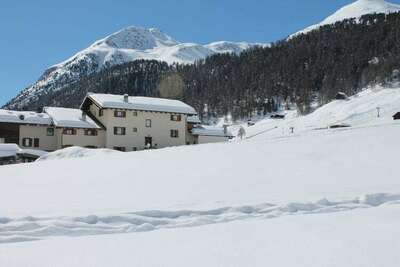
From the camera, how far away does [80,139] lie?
162 ft

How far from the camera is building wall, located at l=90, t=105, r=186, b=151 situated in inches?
1960

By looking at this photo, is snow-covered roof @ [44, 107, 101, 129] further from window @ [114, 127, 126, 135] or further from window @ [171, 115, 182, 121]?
Answer: window @ [171, 115, 182, 121]

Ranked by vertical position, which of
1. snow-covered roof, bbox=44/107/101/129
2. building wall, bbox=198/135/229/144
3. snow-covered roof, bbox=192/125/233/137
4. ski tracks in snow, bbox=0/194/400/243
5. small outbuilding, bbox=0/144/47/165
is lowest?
ski tracks in snow, bbox=0/194/400/243

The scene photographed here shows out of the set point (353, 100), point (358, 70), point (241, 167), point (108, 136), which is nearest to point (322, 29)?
point (358, 70)

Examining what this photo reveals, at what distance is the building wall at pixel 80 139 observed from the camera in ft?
160

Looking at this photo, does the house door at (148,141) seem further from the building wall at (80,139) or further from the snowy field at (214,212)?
the snowy field at (214,212)

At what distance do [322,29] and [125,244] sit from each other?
189 metres

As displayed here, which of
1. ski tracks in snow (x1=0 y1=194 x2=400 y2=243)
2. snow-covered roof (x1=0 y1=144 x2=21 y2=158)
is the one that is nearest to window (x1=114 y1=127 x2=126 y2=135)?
snow-covered roof (x1=0 y1=144 x2=21 y2=158)

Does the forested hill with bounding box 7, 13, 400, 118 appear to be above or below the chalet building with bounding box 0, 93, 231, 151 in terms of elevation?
above

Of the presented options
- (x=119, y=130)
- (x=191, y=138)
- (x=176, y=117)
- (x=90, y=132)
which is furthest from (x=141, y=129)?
(x=191, y=138)

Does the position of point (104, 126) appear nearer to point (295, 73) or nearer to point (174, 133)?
point (174, 133)

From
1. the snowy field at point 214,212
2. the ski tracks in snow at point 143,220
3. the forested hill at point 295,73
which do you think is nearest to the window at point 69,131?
the snowy field at point 214,212

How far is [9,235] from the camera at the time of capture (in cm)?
830

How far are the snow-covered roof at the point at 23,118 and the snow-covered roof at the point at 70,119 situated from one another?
92cm
